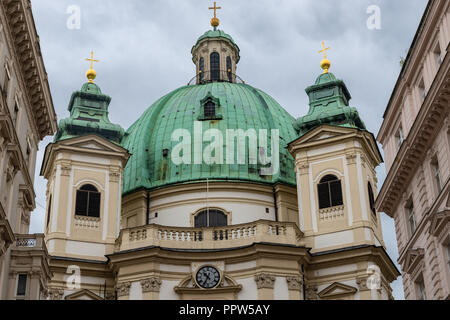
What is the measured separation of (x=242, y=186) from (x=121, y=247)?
28.8ft

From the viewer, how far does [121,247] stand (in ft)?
149

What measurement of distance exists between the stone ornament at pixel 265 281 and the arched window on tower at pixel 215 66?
71.4 ft

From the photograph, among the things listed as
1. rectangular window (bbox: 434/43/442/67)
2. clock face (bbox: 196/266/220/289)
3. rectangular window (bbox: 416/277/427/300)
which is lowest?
rectangular window (bbox: 416/277/427/300)

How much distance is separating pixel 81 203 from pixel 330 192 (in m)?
14.0

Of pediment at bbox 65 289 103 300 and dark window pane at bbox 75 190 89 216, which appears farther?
dark window pane at bbox 75 190 89 216

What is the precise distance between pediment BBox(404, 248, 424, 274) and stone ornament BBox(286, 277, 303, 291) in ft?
38.5

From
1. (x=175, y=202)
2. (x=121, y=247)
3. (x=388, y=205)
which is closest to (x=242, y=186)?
(x=175, y=202)

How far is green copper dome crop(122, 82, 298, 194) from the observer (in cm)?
5144

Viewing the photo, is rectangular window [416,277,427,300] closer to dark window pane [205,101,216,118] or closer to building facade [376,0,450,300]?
building facade [376,0,450,300]

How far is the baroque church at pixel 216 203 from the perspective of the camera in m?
44.2

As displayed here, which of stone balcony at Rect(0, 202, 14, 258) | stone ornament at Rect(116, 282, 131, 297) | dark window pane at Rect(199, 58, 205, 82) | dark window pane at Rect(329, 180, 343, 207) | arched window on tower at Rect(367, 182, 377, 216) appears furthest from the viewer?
dark window pane at Rect(199, 58, 205, 82)

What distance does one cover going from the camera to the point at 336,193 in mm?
47125

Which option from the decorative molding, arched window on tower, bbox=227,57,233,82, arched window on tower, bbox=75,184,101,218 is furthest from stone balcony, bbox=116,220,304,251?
arched window on tower, bbox=227,57,233,82
